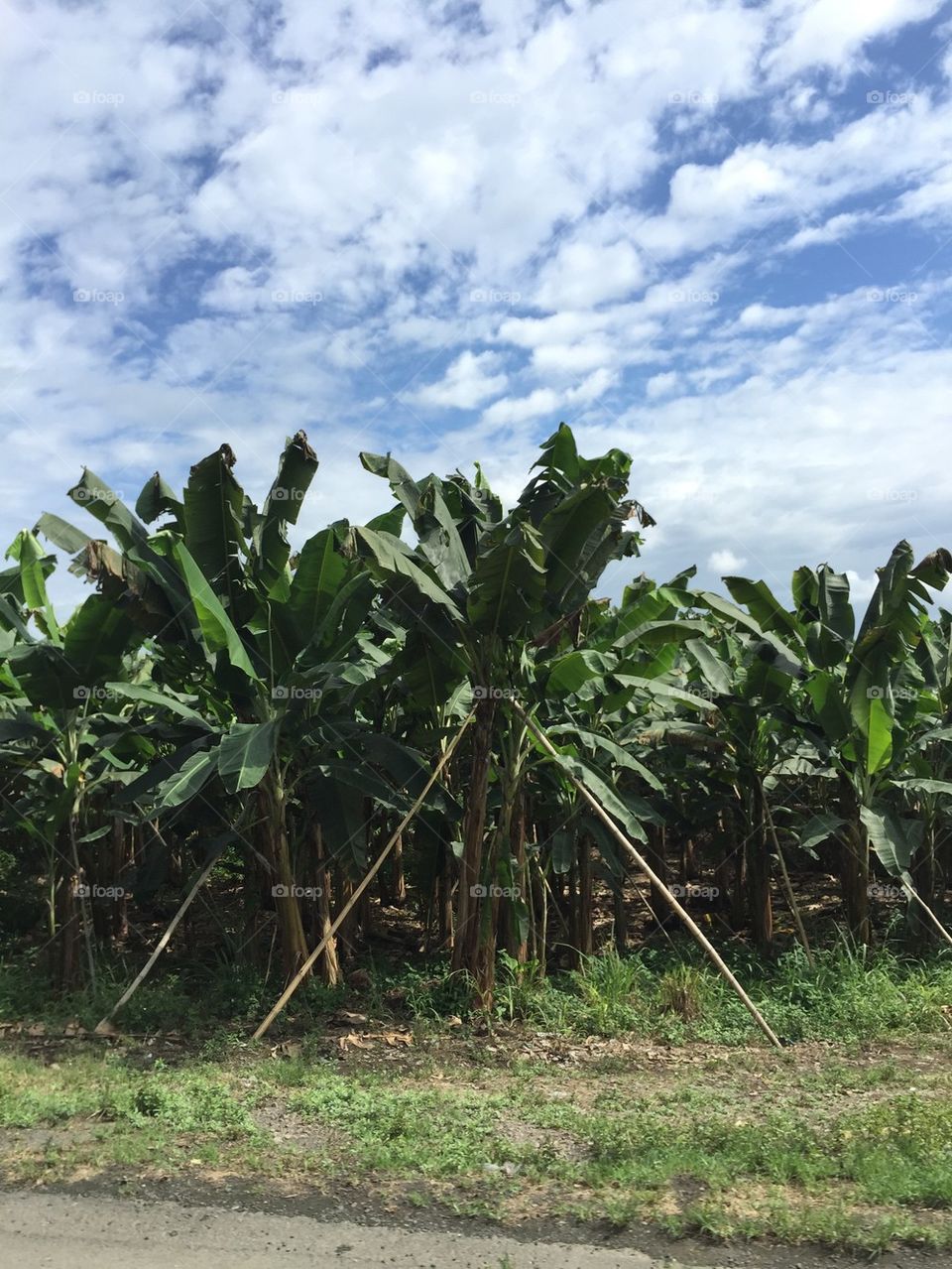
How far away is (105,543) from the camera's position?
8148 millimetres

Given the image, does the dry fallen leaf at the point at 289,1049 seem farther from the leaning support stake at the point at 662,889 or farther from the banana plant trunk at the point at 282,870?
the leaning support stake at the point at 662,889

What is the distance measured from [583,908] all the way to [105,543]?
5797mm

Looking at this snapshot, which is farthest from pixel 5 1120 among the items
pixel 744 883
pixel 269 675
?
pixel 744 883

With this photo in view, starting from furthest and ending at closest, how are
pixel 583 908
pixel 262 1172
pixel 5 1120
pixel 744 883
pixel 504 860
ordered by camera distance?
1. pixel 744 883
2. pixel 583 908
3. pixel 504 860
4. pixel 5 1120
5. pixel 262 1172

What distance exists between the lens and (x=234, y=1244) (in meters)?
4.48

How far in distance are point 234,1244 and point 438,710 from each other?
19.1 ft

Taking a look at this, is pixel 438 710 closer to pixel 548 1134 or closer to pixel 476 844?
pixel 476 844

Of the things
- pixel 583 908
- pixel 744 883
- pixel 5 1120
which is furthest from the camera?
pixel 744 883

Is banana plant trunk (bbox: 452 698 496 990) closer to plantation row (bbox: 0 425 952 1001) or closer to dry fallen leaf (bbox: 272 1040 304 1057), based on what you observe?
plantation row (bbox: 0 425 952 1001)

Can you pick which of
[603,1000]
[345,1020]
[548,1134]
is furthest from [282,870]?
[548,1134]

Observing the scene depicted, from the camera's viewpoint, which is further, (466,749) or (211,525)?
(466,749)

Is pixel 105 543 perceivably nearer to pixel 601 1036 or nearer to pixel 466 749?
pixel 466 749

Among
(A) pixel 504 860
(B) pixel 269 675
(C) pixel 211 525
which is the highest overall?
(C) pixel 211 525

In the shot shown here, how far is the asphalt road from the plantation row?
9.81ft
